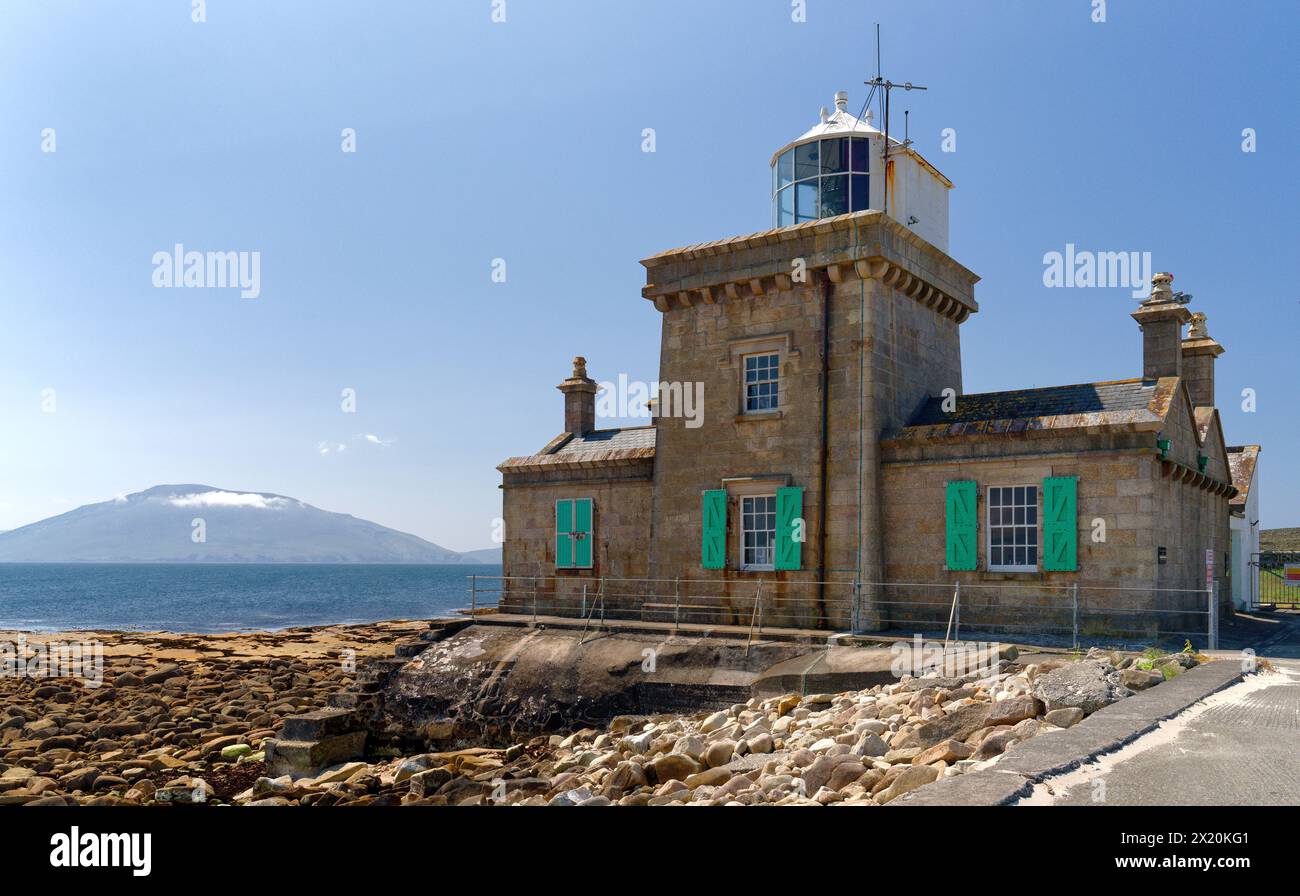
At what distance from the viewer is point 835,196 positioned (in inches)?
685

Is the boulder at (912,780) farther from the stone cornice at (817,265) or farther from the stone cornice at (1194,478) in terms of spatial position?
the stone cornice at (817,265)

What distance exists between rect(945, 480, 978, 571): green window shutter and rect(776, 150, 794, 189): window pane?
6.43m

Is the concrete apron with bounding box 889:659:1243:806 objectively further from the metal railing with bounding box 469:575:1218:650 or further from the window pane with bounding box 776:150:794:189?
the window pane with bounding box 776:150:794:189

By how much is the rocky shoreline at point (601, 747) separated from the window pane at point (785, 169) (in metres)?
9.47

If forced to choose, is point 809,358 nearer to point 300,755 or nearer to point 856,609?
point 856,609

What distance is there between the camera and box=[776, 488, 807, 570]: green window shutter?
16312 millimetres

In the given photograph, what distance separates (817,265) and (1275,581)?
22.3 meters

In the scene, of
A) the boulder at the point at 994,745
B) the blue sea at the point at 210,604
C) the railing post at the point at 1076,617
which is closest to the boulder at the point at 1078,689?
the boulder at the point at 994,745

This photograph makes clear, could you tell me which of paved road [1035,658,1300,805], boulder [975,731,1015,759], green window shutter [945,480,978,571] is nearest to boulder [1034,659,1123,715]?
paved road [1035,658,1300,805]

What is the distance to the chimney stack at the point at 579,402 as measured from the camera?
22.4 meters

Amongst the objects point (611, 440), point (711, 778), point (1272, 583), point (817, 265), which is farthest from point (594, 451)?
point (1272, 583)
